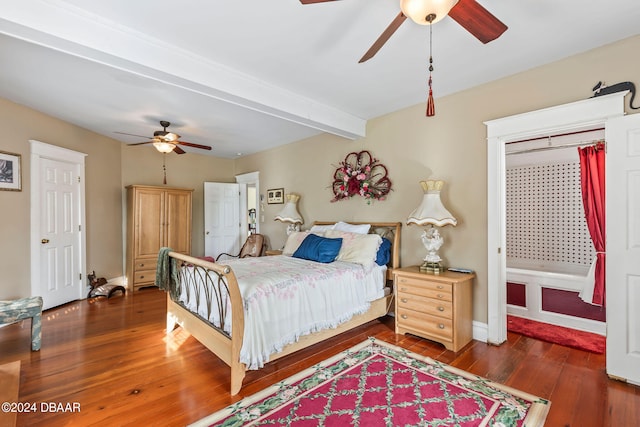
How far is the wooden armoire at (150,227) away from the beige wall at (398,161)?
466mm

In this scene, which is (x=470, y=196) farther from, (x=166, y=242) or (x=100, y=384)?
(x=166, y=242)

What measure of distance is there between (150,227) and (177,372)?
11.5ft

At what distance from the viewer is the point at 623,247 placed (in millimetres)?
2271

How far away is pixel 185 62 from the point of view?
2447 mm

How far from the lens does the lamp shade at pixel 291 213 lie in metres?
4.90

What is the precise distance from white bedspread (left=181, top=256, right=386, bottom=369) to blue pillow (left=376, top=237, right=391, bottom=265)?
0.35 feet

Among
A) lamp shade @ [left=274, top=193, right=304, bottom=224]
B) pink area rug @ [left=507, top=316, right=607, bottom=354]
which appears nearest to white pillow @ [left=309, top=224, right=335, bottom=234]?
lamp shade @ [left=274, top=193, right=304, bottom=224]

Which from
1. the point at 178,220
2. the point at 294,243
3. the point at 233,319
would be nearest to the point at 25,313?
the point at 233,319

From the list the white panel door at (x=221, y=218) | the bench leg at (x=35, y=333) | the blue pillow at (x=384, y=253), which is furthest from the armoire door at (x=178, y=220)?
the blue pillow at (x=384, y=253)

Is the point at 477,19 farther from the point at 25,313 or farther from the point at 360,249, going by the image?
the point at 25,313

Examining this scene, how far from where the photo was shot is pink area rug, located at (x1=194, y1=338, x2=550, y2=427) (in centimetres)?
186

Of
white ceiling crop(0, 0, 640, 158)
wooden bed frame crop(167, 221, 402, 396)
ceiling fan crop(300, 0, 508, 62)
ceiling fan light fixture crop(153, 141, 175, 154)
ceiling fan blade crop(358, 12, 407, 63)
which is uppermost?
white ceiling crop(0, 0, 640, 158)

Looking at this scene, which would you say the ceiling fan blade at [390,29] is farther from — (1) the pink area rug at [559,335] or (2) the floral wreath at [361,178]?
(1) the pink area rug at [559,335]

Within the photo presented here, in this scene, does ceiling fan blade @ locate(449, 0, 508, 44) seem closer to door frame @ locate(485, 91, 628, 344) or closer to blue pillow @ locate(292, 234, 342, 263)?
door frame @ locate(485, 91, 628, 344)
